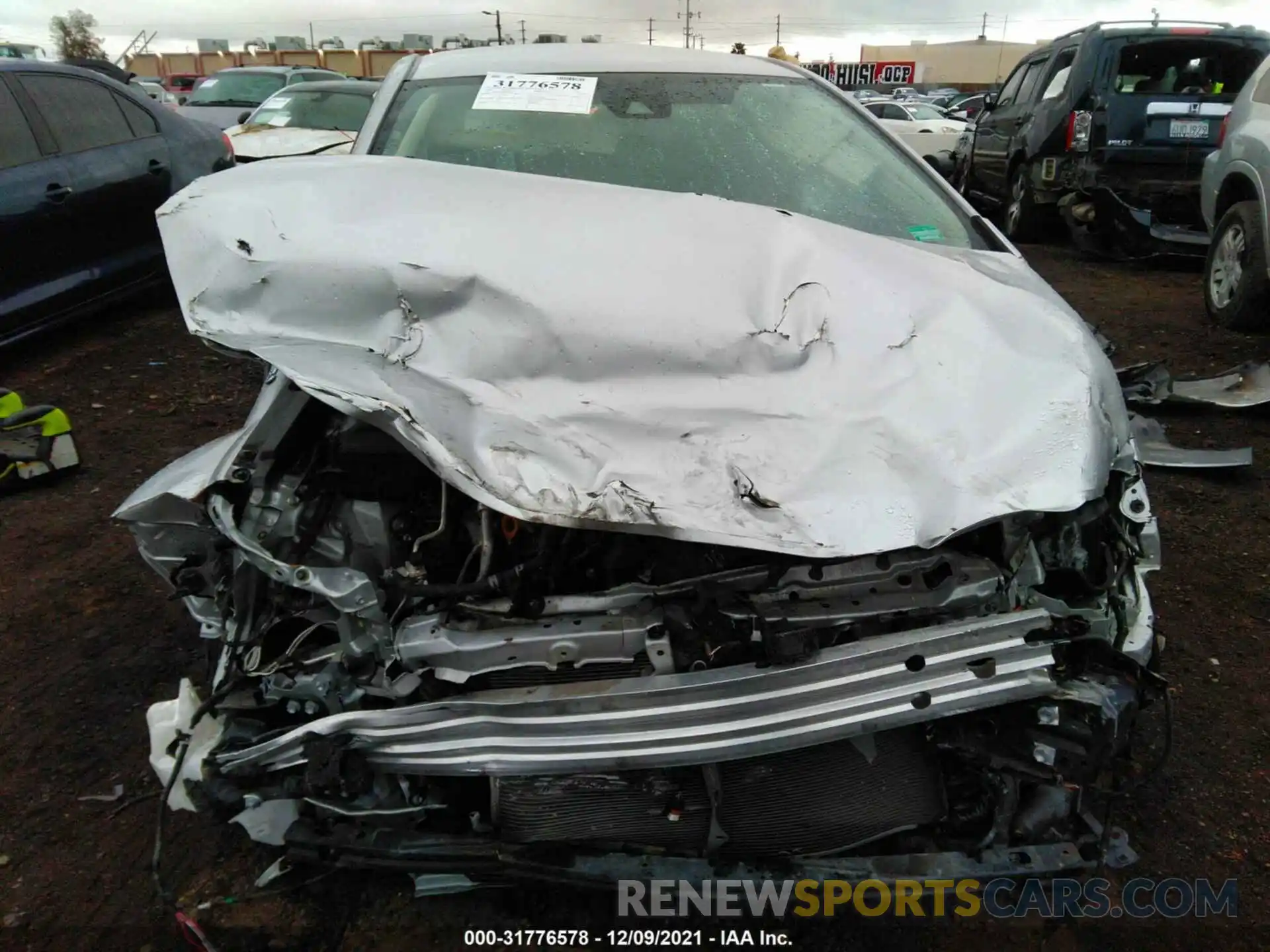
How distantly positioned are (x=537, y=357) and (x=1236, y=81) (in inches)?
325

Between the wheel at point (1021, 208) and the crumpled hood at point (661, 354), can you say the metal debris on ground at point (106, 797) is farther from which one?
the wheel at point (1021, 208)

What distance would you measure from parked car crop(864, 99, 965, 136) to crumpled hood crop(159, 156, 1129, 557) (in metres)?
13.1

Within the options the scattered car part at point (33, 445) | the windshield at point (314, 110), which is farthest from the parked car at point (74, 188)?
the windshield at point (314, 110)

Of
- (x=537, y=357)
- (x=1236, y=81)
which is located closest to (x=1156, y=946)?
(x=537, y=357)

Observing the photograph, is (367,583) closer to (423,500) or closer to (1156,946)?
(423,500)

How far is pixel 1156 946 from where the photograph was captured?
1.87 metres

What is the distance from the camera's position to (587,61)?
3016 mm

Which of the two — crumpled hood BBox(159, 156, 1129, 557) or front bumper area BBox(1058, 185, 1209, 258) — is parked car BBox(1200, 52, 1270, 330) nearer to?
front bumper area BBox(1058, 185, 1209, 258)

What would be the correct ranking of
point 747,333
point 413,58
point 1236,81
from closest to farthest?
point 747,333, point 413,58, point 1236,81

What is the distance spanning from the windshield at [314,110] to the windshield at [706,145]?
5602 mm

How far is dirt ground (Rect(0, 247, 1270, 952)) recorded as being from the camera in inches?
75.2

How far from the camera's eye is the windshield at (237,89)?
11094mm

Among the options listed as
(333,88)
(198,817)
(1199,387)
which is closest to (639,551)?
(198,817)

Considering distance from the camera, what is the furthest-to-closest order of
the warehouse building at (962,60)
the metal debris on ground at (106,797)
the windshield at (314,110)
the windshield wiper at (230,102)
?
1. the warehouse building at (962,60)
2. the windshield wiper at (230,102)
3. the windshield at (314,110)
4. the metal debris on ground at (106,797)
